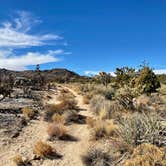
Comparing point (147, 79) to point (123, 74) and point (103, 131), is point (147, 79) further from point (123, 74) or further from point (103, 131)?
point (103, 131)

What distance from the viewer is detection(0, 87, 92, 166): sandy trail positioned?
1012cm

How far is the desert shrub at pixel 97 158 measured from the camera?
936 cm

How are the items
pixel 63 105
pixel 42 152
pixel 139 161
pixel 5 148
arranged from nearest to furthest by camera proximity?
pixel 139 161, pixel 42 152, pixel 5 148, pixel 63 105

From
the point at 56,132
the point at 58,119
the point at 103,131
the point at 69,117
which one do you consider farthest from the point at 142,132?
the point at 69,117

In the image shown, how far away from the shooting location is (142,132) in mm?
10172

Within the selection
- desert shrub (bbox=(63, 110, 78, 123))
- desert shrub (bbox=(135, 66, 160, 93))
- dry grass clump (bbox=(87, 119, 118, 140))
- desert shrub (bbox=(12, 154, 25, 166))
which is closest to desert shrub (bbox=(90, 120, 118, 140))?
dry grass clump (bbox=(87, 119, 118, 140))

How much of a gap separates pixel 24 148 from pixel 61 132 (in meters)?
1.99

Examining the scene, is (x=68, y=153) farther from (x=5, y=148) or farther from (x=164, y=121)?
(x=164, y=121)

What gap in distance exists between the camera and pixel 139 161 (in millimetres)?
7922

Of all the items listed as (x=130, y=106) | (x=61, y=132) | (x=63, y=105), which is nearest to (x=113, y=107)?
(x=130, y=106)

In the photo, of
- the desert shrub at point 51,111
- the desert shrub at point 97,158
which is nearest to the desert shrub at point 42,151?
the desert shrub at point 97,158

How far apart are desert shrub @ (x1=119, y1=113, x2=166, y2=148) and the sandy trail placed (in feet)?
6.01

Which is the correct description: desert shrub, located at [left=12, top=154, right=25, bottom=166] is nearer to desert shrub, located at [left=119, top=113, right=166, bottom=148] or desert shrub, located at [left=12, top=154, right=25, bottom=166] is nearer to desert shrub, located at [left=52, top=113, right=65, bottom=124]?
desert shrub, located at [left=119, top=113, right=166, bottom=148]

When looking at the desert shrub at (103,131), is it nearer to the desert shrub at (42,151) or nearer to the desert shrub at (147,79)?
the desert shrub at (42,151)
